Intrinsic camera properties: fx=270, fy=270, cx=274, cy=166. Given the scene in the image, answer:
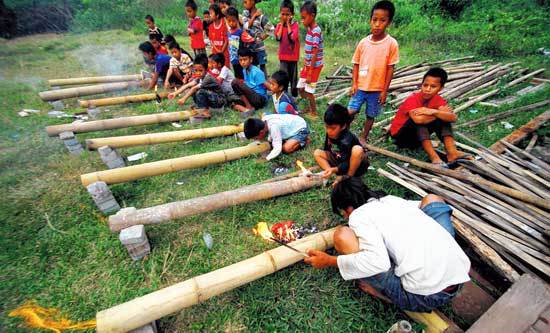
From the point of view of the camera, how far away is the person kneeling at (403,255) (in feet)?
6.59

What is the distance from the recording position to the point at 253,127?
430cm

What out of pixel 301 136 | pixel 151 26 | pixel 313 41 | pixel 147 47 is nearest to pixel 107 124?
pixel 301 136

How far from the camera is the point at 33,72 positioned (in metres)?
8.76

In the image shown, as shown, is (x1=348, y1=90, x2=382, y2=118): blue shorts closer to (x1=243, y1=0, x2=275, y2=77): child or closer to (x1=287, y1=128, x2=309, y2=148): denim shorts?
(x1=287, y1=128, x2=309, y2=148): denim shorts

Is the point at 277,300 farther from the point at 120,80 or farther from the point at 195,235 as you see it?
the point at 120,80

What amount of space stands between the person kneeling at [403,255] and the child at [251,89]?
4.13 metres

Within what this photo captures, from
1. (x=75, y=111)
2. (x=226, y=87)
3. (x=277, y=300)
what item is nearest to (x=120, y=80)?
(x=75, y=111)

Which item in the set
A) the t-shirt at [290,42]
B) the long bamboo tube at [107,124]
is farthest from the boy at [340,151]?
the long bamboo tube at [107,124]

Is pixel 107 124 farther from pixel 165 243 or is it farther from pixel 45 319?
pixel 45 319

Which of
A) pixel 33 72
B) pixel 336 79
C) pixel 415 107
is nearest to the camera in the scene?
pixel 415 107

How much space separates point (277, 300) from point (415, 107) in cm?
319

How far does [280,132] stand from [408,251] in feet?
9.28

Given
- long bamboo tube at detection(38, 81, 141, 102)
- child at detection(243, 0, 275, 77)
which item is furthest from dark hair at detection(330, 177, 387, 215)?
long bamboo tube at detection(38, 81, 141, 102)

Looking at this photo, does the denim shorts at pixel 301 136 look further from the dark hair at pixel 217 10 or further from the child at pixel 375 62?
the dark hair at pixel 217 10
